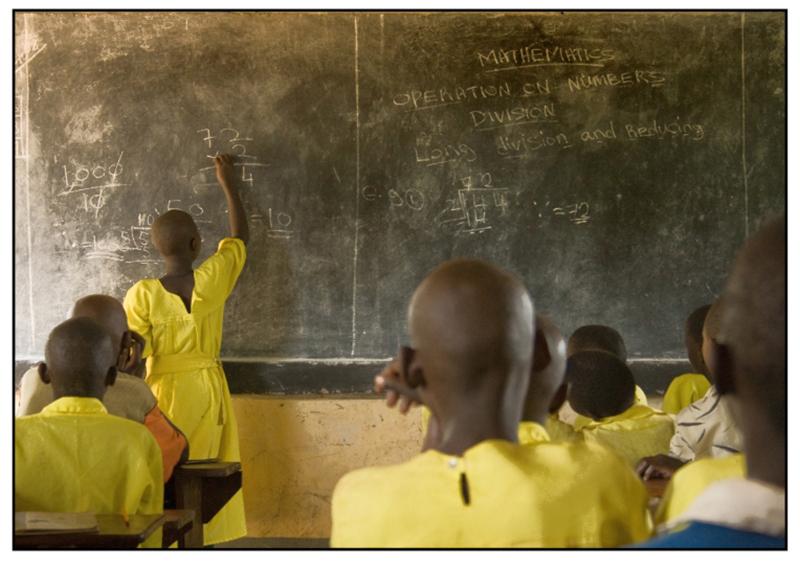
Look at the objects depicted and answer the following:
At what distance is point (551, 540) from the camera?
4.84 feet

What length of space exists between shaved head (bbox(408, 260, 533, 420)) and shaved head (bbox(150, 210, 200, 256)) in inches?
127

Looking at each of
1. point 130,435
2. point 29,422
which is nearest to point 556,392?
point 130,435

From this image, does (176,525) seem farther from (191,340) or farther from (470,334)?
(191,340)

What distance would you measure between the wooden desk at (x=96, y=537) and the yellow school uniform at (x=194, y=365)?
7.14 ft

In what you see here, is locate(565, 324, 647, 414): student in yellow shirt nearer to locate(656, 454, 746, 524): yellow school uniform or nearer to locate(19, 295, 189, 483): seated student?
locate(19, 295, 189, 483): seated student

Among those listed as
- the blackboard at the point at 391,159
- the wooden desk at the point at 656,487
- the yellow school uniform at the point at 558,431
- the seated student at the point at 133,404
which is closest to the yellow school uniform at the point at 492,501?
the wooden desk at the point at 656,487

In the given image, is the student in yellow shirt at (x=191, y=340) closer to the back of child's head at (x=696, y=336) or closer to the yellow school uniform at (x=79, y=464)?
the yellow school uniform at (x=79, y=464)

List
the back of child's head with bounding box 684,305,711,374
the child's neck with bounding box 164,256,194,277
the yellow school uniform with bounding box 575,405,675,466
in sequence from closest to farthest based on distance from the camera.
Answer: the yellow school uniform with bounding box 575,405,675,466
the back of child's head with bounding box 684,305,711,374
the child's neck with bounding box 164,256,194,277

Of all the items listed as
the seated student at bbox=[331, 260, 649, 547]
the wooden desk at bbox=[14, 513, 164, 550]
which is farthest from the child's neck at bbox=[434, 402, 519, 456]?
the wooden desk at bbox=[14, 513, 164, 550]

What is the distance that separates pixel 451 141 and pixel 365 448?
1551 millimetres

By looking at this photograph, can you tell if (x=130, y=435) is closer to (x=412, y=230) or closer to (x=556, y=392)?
(x=556, y=392)

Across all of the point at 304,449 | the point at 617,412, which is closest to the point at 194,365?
the point at 304,449

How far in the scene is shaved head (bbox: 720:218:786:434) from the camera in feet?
3.39

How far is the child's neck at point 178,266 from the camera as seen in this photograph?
15.0 ft
